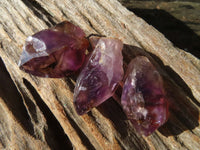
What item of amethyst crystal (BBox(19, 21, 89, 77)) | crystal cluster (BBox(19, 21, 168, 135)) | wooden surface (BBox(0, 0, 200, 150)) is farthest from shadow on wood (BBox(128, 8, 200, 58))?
amethyst crystal (BBox(19, 21, 89, 77))

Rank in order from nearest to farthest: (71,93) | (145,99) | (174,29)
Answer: (145,99) → (71,93) → (174,29)

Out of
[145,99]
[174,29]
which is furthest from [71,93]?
[174,29]

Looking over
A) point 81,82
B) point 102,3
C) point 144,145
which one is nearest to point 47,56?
point 81,82

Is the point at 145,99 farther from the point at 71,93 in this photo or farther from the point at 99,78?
the point at 71,93

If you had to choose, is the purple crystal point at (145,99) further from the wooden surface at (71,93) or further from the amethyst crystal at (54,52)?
the amethyst crystal at (54,52)

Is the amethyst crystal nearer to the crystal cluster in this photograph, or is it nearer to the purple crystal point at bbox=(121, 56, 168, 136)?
the crystal cluster

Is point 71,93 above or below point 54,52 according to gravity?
below
